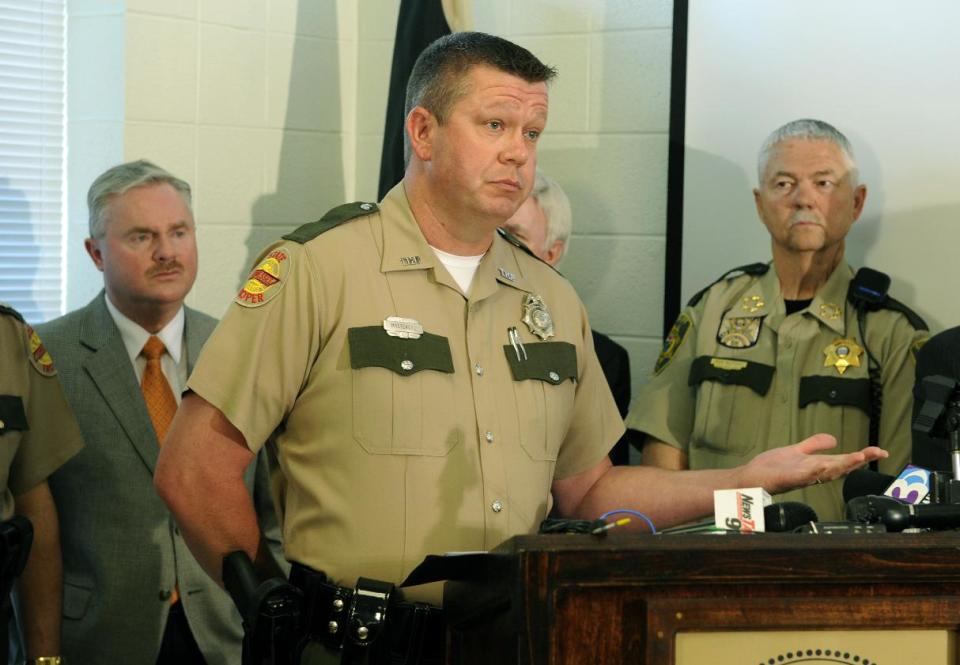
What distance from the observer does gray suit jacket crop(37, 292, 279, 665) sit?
104 inches

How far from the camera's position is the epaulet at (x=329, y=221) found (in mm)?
2037

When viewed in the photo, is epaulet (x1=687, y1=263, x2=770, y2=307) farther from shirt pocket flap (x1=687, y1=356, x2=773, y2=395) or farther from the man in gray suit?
the man in gray suit

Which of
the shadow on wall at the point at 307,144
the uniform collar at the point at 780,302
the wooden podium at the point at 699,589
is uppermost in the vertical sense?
the shadow on wall at the point at 307,144

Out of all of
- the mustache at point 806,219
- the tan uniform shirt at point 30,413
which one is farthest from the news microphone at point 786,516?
the tan uniform shirt at point 30,413

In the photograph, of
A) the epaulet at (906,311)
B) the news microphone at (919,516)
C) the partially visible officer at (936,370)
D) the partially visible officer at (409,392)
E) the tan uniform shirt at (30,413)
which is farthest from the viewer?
the epaulet at (906,311)

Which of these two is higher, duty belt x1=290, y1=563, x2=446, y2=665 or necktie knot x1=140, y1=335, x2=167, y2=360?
necktie knot x1=140, y1=335, x2=167, y2=360

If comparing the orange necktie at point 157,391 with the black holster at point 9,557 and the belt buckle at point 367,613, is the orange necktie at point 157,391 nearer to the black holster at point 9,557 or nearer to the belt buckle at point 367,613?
the black holster at point 9,557

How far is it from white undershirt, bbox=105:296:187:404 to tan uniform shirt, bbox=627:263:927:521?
3.42ft

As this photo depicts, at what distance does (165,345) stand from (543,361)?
42.6 inches

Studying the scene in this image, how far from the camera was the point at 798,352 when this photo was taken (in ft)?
9.57

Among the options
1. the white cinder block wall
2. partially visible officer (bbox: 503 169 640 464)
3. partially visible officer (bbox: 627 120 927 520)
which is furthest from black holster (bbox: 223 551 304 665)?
the white cinder block wall

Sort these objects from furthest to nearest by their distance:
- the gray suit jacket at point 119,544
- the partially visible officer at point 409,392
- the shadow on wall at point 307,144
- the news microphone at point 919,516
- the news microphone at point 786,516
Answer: the shadow on wall at point 307,144 → the gray suit jacket at point 119,544 → the partially visible officer at point 409,392 → the news microphone at point 786,516 → the news microphone at point 919,516

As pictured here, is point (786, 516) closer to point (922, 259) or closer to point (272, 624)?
point (272, 624)

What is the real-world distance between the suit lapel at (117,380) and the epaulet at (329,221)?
0.85 metres
